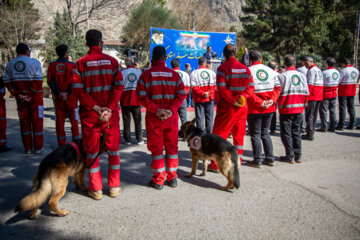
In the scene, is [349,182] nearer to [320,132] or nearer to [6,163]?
[320,132]

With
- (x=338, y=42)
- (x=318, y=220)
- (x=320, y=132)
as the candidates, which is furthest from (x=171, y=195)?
(x=338, y=42)

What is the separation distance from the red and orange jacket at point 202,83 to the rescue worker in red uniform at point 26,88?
140 inches

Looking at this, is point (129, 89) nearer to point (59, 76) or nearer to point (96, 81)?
point (59, 76)

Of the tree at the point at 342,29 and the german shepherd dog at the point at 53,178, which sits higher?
the tree at the point at 342,29

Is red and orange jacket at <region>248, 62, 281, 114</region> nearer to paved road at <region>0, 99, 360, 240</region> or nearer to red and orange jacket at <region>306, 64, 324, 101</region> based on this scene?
paved road at <region>0, 99, 360, 240</region>

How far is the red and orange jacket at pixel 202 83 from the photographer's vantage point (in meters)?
6.57

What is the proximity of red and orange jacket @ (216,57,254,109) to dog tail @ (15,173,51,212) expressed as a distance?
3.05 metres

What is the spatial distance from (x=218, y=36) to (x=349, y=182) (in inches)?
594

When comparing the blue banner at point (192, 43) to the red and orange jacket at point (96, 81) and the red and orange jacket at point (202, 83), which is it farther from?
Answer: the red and orange jacket at point (96, 81)

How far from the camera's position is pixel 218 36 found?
18000 mm

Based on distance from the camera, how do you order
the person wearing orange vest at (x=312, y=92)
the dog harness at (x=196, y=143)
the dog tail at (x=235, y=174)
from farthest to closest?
the person wearing orange vest at (x=312, y=92), the dog harness at (x=196, y=143), the dog tail at (x=235, y=174)

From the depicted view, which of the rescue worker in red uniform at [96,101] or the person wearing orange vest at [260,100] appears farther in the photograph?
the person wearing orange vest at [260,100]

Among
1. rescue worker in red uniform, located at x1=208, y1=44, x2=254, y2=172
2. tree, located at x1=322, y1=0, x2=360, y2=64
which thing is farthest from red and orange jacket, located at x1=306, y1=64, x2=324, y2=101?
tree, located at x1=322, y1=0, x2=360, y2=64

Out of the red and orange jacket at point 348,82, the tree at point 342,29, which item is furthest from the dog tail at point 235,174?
the tree at point 342,29
